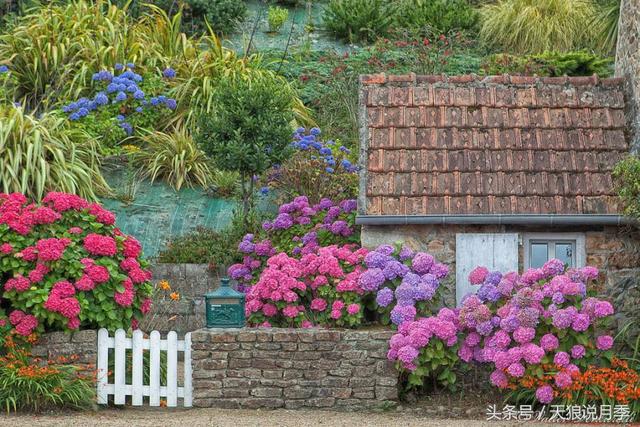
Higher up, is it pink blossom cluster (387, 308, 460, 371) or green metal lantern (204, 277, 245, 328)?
green metal lantern (204, 277, 245, 328)

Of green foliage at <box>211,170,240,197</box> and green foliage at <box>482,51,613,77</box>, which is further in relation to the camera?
green foliage at <box>482,51,613,77</box>

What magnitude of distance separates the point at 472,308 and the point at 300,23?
39.7ft

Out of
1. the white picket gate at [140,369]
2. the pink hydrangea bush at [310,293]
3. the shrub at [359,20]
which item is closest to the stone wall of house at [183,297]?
the pink hydrangea bush at [310,293]

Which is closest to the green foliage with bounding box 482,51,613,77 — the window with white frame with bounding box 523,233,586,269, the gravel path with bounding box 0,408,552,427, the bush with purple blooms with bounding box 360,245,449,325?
the window with white frame with bounding box 523,233,586,269

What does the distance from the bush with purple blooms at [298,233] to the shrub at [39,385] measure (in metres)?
3.08

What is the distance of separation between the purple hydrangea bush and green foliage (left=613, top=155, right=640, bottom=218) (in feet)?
2.61

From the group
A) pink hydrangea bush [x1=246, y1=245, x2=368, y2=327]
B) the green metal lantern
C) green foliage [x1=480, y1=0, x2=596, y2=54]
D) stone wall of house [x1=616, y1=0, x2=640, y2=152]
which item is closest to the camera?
the green metal lantern

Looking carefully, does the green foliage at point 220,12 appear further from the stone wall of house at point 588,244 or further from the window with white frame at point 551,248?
the window with white frame at point 551,248

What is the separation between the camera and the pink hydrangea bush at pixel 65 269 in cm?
1173

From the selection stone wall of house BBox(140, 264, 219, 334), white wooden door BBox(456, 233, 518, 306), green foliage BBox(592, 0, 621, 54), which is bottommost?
stone wall of house BBox(140, 264, 219, 334)

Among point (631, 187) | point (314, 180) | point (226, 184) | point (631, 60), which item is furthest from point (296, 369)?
point (226, 184)

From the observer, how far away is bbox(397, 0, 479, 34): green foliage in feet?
70.2

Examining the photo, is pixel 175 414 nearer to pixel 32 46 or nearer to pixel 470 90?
pixel 470 90

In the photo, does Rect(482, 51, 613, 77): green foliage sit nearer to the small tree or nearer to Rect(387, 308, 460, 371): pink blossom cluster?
the small tree
